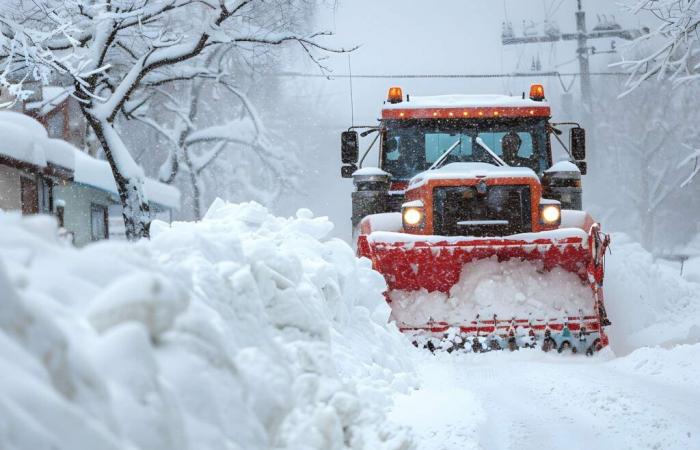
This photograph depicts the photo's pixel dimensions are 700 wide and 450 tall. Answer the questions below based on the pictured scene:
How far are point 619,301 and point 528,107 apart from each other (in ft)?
8.57

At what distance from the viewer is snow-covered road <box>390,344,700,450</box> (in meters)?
4.44

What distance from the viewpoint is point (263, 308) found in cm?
396

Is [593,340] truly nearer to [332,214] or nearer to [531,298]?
[531,298]

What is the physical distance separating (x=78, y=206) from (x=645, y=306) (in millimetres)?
17163

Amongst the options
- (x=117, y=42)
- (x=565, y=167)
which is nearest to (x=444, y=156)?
(x=565, y=167)

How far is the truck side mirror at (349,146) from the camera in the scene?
32.2 ft

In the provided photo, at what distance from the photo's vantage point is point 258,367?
3.04 meters

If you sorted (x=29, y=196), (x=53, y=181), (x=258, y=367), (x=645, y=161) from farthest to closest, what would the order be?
(x=645, y=161), (x=53, y=181), (x=29, y=196), (x=258, y=367)

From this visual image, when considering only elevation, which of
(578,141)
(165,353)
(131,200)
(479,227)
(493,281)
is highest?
(578,141)

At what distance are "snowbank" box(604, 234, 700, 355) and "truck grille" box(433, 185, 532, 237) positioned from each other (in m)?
1.75

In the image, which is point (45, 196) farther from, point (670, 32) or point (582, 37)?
point (582, 37)

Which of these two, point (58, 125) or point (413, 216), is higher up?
point (58, 125)

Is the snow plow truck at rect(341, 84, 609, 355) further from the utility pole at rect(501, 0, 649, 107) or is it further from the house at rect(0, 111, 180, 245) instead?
the utility pole at rect(501, 0, 649, 107)

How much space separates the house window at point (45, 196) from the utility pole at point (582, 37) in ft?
88.5
